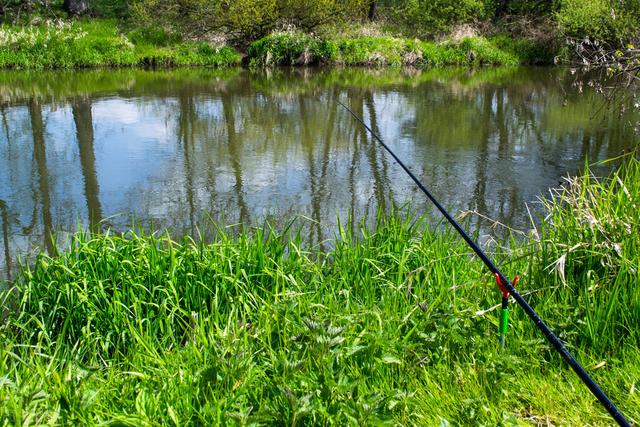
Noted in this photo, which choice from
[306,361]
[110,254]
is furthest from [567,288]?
[110,254]

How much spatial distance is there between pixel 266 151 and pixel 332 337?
18.3 feet

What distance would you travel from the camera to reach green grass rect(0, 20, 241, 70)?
16109 mm

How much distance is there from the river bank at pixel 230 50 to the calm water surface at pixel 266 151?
392cm

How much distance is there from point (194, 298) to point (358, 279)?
0.87 meters

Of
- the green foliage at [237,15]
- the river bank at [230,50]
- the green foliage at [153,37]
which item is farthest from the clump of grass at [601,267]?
the green foliage at [153,37]

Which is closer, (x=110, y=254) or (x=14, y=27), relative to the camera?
(x=110, y=254)

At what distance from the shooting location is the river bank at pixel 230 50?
16.4 metres

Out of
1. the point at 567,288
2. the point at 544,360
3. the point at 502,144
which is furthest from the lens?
the point at 502,144

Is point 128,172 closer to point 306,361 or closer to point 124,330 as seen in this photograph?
point 124,330

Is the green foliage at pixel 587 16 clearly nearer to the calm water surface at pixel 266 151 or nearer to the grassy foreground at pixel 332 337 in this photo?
the calm water surface at pixel 266 151

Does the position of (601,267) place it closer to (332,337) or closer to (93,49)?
(332,337)

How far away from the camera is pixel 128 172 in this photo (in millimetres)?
6598

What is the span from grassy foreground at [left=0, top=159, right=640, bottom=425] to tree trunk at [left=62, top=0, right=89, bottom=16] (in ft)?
64.9

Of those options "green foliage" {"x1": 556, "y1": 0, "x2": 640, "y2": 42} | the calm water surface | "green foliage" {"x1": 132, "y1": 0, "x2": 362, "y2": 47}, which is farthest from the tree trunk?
"green foliage" {"x1": 556, "y1": 0, "x2": 640, "y2": 42}
